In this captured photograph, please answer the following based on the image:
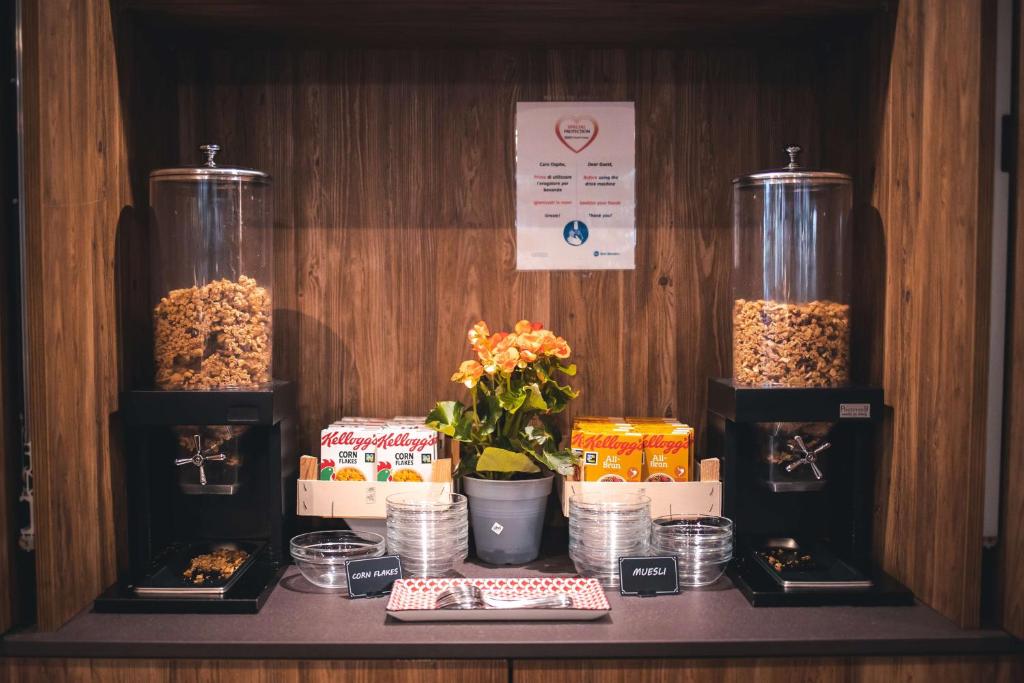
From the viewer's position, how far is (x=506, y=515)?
200 centimetres

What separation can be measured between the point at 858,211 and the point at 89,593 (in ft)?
5.99

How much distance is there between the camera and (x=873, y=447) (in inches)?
79.3

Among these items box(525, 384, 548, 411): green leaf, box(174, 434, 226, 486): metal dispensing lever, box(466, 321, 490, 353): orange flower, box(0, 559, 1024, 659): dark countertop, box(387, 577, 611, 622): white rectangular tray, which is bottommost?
box(0, 559, 1024, 659): dark countertop

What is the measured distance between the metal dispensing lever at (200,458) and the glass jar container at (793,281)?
3.74 ft

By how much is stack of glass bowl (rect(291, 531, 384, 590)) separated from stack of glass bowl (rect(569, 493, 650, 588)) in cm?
44

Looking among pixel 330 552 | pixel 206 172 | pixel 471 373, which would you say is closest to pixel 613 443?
pixel 471 373

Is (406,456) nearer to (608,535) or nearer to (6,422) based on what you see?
(608,535)

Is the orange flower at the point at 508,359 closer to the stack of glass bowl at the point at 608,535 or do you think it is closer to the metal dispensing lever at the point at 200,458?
the stack of glass bowl at the point at 608,535

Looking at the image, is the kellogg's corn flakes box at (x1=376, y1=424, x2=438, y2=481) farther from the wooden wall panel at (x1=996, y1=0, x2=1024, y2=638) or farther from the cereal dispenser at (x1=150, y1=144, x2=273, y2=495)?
the wooden wall panel at (x1=996, y1=0, x2=1024, y2=638)

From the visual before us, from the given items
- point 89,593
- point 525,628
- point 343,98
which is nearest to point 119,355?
point 89,593

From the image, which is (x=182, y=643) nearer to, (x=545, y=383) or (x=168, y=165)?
(x=545, y=383)

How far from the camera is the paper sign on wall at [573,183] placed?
7.48ft

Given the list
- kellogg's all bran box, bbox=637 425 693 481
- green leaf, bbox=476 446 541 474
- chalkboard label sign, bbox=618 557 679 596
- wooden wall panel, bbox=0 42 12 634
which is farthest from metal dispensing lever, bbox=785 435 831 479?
wooden wall panel, bbox=0 42 12 634

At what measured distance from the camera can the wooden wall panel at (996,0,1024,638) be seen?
1629 mm
